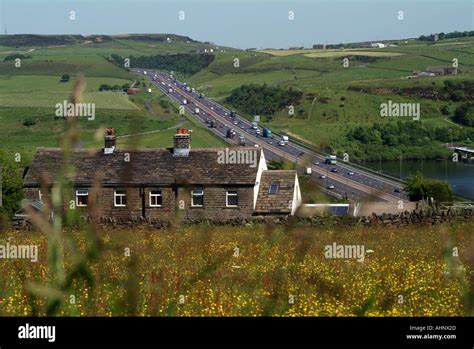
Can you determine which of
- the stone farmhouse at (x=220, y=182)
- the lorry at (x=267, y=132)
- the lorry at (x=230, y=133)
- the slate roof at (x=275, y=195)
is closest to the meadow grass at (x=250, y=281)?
the stone farmhouse at (x=220, y=182)

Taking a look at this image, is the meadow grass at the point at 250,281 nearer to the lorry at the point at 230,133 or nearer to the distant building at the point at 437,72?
the lorry at the point at 230,133

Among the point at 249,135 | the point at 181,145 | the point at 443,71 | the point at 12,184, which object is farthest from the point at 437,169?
the point at 443,71

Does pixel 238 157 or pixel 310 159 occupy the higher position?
pixel 310 159

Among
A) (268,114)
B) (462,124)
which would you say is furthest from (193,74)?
(462,124)

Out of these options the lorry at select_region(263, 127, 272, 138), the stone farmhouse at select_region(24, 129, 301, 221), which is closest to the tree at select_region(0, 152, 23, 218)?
the stone farmhouse at select_region(24, 129, 301, 221)

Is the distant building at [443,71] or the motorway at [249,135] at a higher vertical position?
the distant building at [443,71]

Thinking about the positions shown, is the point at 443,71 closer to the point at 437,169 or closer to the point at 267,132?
the point at 437,169

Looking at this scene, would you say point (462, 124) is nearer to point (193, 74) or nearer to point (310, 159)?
point (193, 74)
